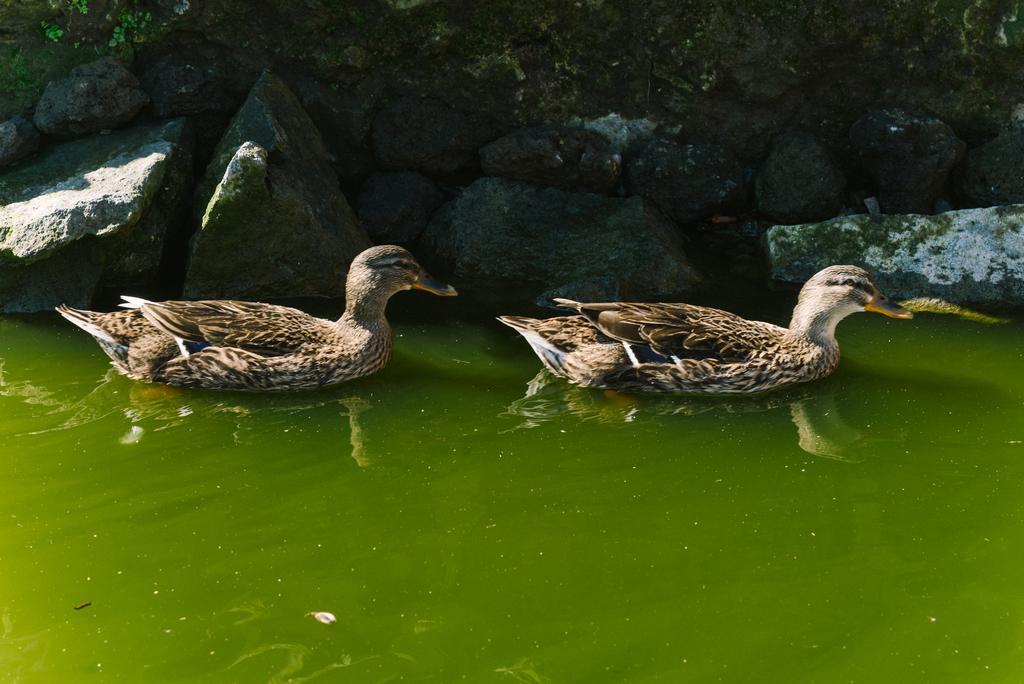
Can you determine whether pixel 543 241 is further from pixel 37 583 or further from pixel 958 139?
pixel 37 583

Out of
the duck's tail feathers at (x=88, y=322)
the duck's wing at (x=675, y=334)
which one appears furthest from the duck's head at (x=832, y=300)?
the duck's tail feathers at (x=88, y=322)

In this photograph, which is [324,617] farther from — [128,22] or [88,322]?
[128,22]

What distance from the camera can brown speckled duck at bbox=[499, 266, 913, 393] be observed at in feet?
24.2

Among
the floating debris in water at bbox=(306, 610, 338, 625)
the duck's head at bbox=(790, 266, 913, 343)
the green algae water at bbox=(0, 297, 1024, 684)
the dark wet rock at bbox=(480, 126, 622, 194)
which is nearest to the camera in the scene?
the green algae water at bbox=(0, 297, 1024, 684)

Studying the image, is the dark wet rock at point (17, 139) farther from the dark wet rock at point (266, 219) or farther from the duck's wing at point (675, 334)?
the duck's wing at point (675, 334)

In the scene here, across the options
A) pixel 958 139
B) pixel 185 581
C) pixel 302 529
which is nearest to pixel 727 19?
Result: pixel 958 139

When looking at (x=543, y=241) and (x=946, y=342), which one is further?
(x=543, y=241)

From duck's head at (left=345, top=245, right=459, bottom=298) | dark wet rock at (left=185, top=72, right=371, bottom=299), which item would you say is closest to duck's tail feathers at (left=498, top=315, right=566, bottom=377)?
duck's head at (left=345, top=245, right=459, bottom=298)

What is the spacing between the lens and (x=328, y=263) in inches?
354

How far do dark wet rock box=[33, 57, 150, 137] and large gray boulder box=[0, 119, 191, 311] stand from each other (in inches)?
4.8

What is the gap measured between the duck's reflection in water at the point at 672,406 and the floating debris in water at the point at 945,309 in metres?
1.68

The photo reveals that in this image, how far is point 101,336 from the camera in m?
7.47

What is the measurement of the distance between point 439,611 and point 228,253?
4441 millimetres

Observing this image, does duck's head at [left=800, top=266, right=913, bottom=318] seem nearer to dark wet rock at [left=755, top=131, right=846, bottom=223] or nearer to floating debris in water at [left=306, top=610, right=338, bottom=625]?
dark wet rock at [left=755, top=131, right=846, bottom=223]
